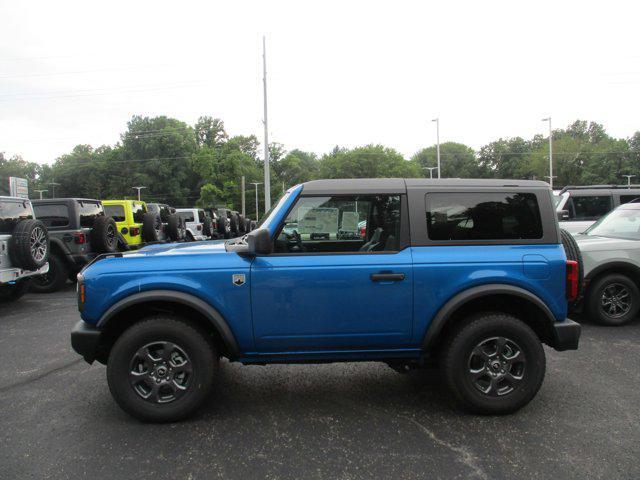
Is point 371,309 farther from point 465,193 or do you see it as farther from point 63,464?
point 63,464

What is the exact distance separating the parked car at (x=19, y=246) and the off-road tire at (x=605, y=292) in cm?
852

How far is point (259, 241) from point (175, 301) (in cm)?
76

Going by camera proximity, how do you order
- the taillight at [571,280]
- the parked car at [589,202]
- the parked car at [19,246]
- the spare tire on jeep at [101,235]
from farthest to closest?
1. the parked car at [589,202]
2. the spare tire on jeep at [101,235]
3. the parked car at [19,246]
4. the taillight at [571,280]

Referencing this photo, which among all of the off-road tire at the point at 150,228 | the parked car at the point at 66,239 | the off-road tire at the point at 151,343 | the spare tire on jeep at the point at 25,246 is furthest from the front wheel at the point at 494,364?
the off-road tire at the point at 150,228

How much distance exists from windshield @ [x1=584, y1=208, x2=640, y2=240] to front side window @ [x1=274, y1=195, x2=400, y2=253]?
15.9 ft

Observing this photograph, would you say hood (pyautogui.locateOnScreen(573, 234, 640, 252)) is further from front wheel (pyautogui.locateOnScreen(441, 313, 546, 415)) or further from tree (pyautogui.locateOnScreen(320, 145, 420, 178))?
tree (pyautogui.locateOnScreen(320, 145, 420, 178))

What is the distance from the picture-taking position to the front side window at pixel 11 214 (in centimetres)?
779

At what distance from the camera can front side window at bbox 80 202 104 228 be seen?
32.5 ft

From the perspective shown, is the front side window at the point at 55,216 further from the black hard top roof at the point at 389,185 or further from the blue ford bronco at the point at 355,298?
the black hard top roof at the point at 389,185

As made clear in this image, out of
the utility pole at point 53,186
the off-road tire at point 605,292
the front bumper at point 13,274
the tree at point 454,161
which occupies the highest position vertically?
the tree at point 454,161

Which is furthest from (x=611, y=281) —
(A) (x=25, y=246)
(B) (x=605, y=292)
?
(A) (x=25, y=246)

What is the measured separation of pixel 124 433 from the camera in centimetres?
332

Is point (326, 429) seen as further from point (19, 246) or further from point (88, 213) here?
point (88, 213)

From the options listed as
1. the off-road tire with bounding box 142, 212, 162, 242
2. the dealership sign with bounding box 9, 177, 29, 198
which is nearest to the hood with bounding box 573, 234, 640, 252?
the off-road tire with bounding box 142, 212, 162, 242
